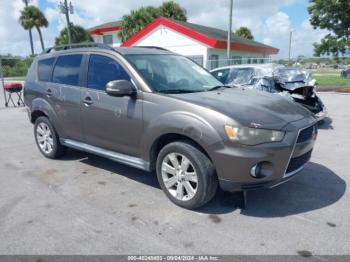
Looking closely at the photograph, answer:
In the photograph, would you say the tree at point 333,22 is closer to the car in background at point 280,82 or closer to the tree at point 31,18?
the car in background at point 280,82

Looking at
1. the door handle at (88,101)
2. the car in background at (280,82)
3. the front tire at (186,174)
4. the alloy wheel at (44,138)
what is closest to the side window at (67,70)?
the door handle at (88,101)

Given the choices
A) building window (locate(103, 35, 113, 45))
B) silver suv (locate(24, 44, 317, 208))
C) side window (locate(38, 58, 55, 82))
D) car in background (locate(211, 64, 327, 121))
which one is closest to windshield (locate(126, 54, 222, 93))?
silver suv (locate(24, 44, 317, 208))

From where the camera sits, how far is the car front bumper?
10.1 feet

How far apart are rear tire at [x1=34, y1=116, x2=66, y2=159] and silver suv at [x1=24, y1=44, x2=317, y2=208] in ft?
0.27

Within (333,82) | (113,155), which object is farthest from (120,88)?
(333,82)

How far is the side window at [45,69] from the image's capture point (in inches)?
207

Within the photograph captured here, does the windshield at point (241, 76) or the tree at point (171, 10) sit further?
the tree at point (171, 10)

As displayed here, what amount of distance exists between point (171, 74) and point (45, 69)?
7.99ft

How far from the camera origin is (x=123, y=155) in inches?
163

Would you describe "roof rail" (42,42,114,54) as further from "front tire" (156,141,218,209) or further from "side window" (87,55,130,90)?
"front tire" (156,141,218,209)

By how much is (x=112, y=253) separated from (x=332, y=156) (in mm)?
4245

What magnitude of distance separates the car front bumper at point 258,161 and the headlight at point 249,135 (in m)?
0.05

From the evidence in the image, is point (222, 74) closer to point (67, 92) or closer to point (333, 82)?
point (67, 92)

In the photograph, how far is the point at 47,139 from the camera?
17.9 ft
